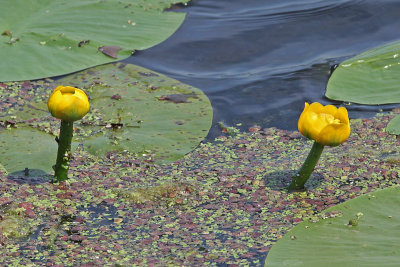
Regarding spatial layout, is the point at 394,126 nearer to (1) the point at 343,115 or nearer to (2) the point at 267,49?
(1) the point at 343,115

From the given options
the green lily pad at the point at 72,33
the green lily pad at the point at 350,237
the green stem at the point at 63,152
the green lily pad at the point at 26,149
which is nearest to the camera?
the green lily pad at the point at 350,237

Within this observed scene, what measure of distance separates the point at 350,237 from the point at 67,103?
3.78 ft

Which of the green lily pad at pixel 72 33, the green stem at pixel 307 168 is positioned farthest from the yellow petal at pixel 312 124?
the green lily pad at pixel 72 33

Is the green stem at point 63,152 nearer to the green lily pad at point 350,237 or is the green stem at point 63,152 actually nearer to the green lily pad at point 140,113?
the green lily pad at point 140,113

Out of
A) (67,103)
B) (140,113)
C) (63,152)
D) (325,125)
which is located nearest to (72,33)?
(140,113)

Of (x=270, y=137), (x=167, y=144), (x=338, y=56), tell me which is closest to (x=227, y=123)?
(x=270, y=137)

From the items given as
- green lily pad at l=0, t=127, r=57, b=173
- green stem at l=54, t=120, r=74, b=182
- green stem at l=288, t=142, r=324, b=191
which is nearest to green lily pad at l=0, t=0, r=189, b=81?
green lily pad at l=0, t=127, r=57, b=173

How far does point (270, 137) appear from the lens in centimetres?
334

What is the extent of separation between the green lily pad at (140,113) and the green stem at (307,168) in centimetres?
60

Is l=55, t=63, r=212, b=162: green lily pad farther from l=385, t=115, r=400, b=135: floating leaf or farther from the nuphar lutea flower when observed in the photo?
l=385, t=115, r=400, b=135: floating leaf

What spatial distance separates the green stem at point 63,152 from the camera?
8.34 feet

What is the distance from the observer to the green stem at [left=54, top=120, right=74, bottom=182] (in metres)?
2.54

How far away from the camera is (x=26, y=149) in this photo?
2967 millimetres

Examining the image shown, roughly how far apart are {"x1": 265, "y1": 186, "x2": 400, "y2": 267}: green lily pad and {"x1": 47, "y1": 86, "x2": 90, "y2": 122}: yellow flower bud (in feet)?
2.93
